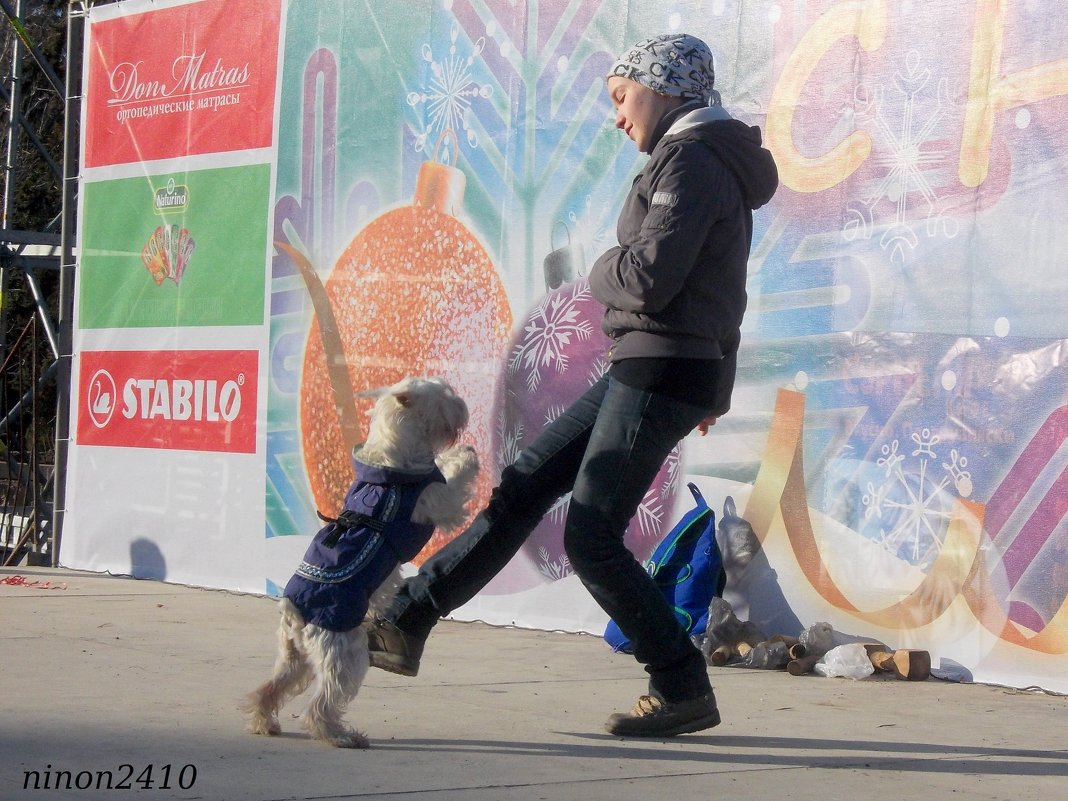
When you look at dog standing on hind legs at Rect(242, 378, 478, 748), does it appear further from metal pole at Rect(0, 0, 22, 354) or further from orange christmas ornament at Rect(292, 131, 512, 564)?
metal pole at Rect(0, 0, 22, 354)

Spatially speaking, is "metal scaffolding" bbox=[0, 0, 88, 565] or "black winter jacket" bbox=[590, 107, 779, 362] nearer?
"black winter jacket" bbox=[590, 107, 779, 362]

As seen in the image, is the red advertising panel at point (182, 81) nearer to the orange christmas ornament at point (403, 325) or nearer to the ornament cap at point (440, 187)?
the orange christmas ornament at point (403, 325)

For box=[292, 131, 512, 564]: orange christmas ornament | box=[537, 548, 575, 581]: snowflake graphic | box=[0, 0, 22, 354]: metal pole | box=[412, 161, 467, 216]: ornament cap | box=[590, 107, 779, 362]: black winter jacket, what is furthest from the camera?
box=[0, 0, 22, 354]: metal pole

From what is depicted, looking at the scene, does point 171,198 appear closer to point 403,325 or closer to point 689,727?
point 403,325

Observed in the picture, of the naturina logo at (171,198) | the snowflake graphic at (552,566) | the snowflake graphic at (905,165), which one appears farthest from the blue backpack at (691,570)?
the naturina logo at (171,198)

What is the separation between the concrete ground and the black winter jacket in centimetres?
110

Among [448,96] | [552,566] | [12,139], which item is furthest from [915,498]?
[12,139]

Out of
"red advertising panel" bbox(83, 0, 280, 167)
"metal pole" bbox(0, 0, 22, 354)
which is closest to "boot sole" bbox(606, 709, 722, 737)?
"red advertising panel" bbox(83, 0, 280, 167)

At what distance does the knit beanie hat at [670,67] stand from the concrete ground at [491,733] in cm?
181

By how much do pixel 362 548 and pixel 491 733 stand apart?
665 millimetres

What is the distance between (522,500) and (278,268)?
4.04 metres

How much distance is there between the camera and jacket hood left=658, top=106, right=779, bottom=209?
3951 millimetres

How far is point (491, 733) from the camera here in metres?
4.18

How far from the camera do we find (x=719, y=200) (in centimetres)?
392
